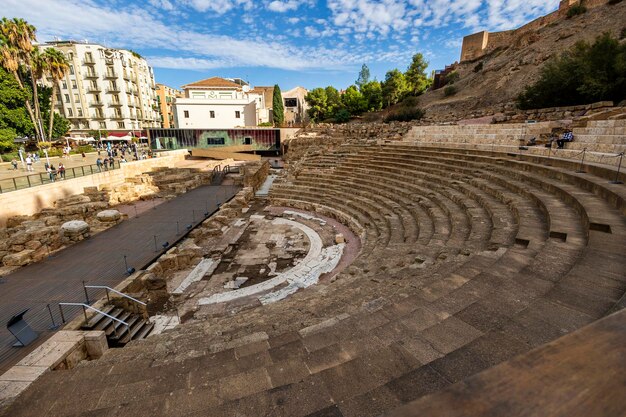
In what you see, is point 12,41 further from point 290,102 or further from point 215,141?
point 290,102

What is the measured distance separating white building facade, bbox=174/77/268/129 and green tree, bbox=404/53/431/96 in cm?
2773

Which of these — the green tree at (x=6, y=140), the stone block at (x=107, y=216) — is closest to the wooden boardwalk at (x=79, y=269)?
the stone block at (x=107, y=216)

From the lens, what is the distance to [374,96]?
51.7 meters

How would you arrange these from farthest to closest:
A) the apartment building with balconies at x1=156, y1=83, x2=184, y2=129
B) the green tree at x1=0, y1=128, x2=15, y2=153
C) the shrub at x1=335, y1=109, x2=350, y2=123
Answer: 1. the apartment building with balconies at x1=156, y1=83, x2=184, y2=129
2. the shrub at x1=335, y1=109, x2=350, y2=123
3. the green tree at x1=0, y1=128, x2=15, y2=153

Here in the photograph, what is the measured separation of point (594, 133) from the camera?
1201 cm

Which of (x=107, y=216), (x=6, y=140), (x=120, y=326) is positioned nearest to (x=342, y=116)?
(x=6, y=140)

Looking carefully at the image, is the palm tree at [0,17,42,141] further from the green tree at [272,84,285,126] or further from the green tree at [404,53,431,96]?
the green tree at [404,53,431,96]

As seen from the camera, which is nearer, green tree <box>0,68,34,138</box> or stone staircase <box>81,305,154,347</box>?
stone staircase <box>81,305,154,347</box>

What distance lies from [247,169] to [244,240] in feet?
39.3

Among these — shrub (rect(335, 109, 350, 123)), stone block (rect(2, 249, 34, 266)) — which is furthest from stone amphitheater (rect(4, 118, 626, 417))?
shrub (rect(335, 109, 350, 123))

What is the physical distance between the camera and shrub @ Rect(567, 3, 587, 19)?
117ft

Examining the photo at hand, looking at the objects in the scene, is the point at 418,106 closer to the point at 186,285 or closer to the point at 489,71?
the point at 489,71

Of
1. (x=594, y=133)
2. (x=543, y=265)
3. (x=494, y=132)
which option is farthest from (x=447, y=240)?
(x=494, y=132)

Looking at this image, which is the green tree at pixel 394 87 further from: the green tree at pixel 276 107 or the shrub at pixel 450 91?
the green tree at pixel 276 107
